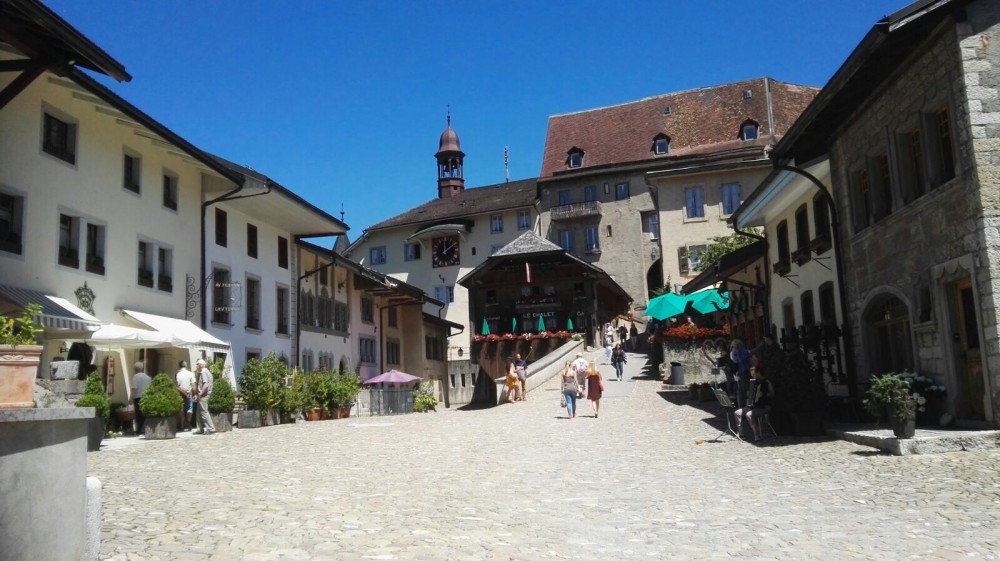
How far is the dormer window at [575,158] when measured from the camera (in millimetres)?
63531

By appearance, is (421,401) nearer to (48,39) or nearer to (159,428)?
(159,428)

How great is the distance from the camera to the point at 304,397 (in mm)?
25141

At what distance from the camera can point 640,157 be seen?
199 feet

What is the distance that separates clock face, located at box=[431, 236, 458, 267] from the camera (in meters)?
65.7

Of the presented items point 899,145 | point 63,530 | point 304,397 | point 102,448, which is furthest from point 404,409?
point 63,530

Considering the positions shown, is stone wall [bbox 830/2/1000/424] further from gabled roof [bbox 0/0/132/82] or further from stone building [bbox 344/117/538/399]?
stone building [bbox 344/117/538/399]

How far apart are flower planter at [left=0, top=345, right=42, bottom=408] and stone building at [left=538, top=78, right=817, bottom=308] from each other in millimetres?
47956

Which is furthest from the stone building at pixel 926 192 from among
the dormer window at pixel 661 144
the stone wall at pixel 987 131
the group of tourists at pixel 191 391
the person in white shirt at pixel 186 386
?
the dormer window at pixel 661 144

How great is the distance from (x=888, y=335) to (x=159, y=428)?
14.5m

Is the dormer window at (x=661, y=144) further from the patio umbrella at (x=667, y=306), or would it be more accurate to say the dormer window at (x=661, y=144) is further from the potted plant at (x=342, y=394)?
the potted plant at (x=342, y=394)

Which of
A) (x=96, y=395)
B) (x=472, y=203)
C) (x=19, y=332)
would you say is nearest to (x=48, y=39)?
(x=96, y=395)

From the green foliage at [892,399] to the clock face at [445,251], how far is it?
178 feet

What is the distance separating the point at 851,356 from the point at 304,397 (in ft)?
49.9

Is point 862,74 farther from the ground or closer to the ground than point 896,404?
farther from the ground
